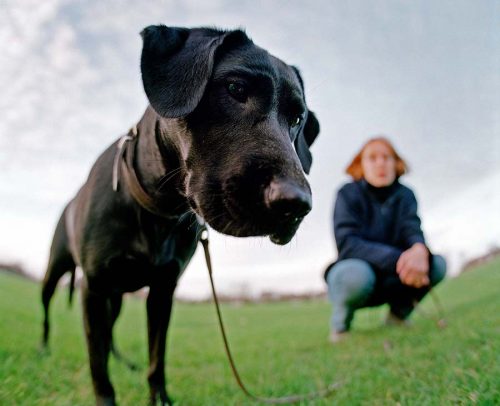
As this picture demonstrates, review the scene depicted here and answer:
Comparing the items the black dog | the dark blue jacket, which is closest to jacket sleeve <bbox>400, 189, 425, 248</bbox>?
the dark blue jacket

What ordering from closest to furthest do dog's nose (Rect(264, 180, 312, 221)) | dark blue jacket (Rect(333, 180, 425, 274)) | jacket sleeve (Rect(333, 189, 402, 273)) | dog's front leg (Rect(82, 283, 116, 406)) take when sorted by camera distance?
1. dog's nose (Rect(264, 180, 312, 221))
2. dog's front leg (Rect(82, 283, 116, 406))
3. jacket sleeve (Rect(333, 189, 402, 273))
4. dark blue jacket (Rect(333, 180, 425, 274))

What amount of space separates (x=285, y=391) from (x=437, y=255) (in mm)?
3112

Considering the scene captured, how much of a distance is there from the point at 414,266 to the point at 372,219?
1.03 metres

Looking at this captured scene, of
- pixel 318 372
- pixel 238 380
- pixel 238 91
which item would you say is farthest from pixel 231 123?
pixel 318 372

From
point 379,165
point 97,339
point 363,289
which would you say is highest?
point 379,165

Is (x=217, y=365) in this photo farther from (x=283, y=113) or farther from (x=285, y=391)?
(x=283, y=113)

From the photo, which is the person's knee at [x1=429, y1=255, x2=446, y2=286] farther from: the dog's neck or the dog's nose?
the dog's nose

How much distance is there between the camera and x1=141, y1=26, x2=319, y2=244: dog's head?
1.61 meters

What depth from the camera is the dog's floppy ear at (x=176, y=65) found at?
1882mm

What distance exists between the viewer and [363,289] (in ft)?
15.1

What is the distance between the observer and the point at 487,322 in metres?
4.05

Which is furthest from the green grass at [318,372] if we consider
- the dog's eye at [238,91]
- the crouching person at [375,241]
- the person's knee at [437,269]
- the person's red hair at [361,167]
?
the person's red hair at [361,167]

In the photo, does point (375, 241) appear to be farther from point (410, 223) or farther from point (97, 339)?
point (97, 339)

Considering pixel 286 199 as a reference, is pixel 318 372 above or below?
below
